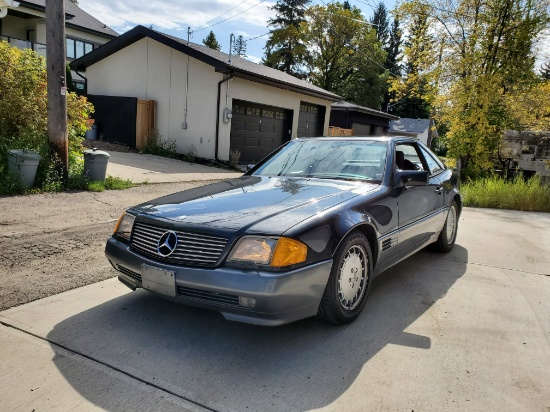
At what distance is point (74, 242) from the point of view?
5.03 metres

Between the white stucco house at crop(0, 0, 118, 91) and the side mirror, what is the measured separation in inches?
806

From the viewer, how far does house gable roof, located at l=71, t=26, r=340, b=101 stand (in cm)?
1423

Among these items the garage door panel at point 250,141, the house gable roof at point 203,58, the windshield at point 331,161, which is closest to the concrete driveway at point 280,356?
the windshield at point 331,161

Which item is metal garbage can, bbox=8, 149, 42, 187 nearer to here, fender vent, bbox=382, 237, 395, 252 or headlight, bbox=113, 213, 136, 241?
A: headlight, bbox=113, 213, 136, 241

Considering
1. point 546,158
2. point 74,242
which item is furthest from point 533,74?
point 74,242

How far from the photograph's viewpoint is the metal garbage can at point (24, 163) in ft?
23.4

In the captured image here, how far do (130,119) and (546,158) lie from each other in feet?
46.0

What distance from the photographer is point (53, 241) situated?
16.4ft

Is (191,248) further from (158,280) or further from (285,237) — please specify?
(285,237)

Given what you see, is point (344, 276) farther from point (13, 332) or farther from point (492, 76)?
point (492, 76)

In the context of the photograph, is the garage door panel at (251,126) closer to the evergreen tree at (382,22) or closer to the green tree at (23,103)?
the green tree at (23,103)

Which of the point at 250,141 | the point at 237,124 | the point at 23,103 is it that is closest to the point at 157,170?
the point at 23,103

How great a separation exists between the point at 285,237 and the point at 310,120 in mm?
18122

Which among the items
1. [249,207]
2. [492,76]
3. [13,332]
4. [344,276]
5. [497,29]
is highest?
[497,29]
